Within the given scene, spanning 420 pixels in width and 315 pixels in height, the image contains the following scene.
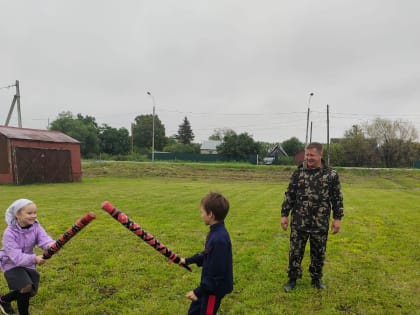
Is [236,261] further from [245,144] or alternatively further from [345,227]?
[245,144]

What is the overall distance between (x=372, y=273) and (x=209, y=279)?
4347mm

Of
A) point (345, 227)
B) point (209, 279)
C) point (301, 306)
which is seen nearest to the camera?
point (209, 279)

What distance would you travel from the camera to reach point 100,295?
4984 millimetres

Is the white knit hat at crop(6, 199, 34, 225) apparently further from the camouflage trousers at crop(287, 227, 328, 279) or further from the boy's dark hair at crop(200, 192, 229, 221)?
the camouflage trousers at crop(287, 227, 328, 279)

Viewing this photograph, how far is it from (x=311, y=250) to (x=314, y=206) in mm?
Result: 758

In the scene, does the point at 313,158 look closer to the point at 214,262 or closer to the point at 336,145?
the point at 214,262

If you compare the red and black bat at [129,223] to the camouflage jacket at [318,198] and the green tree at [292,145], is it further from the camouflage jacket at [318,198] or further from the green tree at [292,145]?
the green tree at [292,145]

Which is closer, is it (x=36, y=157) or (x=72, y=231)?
(x=72, y=231)

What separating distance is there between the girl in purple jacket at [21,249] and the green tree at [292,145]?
81181mm

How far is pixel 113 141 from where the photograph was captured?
265 ft

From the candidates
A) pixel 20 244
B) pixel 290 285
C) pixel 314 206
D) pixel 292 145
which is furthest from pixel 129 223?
pixel 292 145

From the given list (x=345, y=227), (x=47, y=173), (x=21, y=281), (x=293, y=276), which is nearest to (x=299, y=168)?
(x=293, y=276)

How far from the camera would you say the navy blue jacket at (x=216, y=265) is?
3.13m

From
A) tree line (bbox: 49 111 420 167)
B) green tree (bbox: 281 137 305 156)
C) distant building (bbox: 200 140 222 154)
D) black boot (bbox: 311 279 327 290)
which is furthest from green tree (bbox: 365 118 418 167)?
black boot (bbox: 311 279 327 290)
